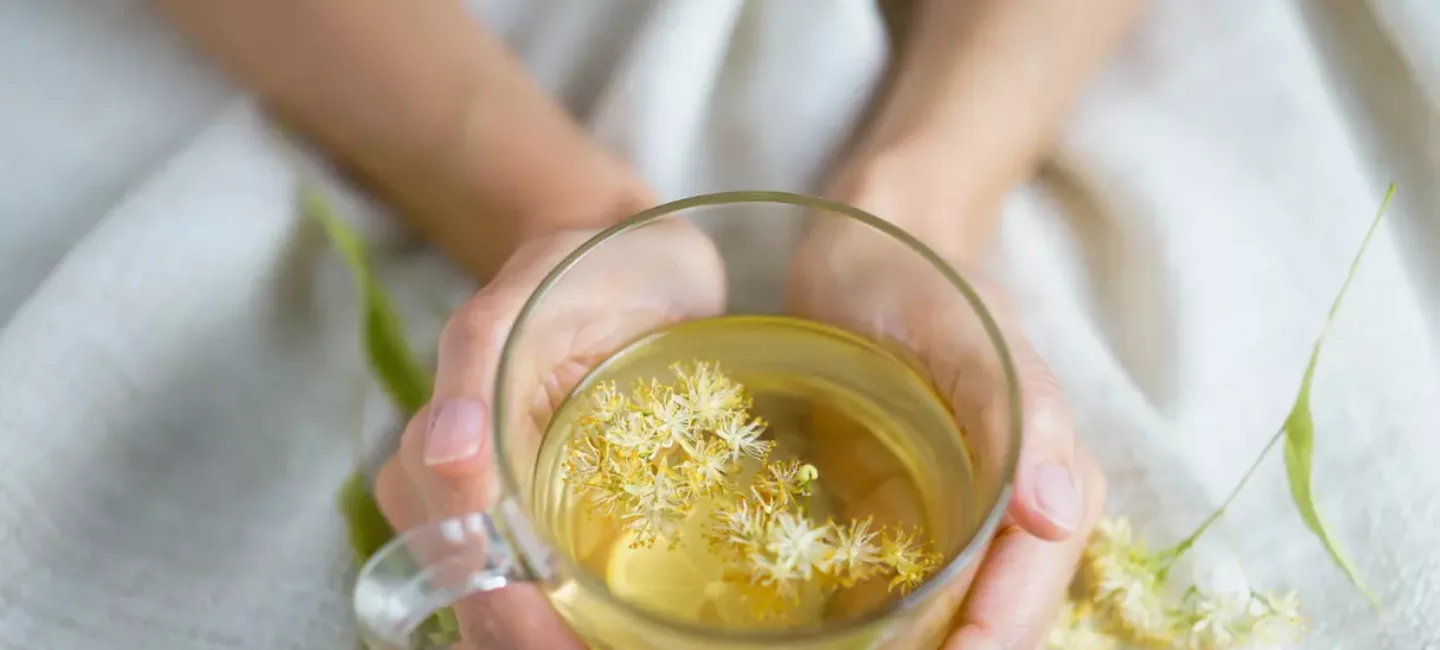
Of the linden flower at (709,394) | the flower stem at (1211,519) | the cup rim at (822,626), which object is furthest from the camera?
the flower stem at (1211,519)

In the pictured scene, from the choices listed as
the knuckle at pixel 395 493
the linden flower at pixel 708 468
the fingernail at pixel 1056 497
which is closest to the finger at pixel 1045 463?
the fingernail at pixel 1056 497

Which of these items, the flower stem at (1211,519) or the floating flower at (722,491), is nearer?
the floating flower at (722,491)

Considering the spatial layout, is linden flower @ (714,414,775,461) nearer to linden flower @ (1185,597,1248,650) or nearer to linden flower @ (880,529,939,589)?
linden flower @ (880,529,939,589)

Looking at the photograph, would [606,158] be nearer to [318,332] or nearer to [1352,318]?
[318,332]

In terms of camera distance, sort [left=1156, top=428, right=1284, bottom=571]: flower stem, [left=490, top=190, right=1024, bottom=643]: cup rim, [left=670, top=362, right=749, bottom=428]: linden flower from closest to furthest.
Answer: [left=490, top=190, right=1024, bottom=643]: cup rim → [left=670, top=362, right=749, bottom=428]: linden flower → [left=1156, top=428, right=1284, bottom=571]: flower stem

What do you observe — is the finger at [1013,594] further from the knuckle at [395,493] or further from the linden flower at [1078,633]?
the knuckle at [395,493]

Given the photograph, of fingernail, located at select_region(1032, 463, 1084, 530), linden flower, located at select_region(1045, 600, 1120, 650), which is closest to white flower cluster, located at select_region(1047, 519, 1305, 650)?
linden flower, located at select_region(1045, 600, 1120, 650)
